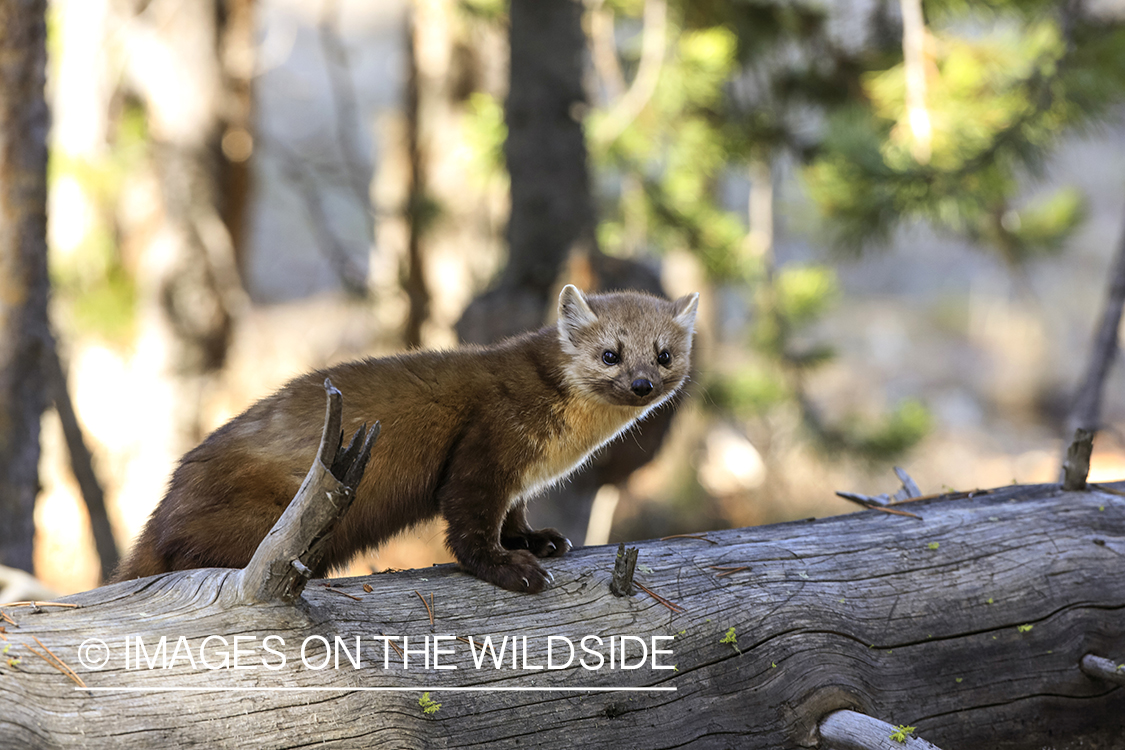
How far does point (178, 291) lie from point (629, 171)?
4773 millimetres

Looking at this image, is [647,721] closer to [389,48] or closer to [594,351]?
[594,351]

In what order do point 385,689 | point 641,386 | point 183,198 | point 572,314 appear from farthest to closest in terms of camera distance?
point 183,198
point 572,314
point 641,386
point 385,689

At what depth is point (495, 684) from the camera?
2740 mm

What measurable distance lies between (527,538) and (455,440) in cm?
56

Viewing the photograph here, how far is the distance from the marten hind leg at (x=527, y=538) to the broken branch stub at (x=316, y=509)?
1.12 m

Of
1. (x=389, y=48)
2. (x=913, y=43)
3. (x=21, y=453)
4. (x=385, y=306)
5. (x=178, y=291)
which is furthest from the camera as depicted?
(x=389, y=48)

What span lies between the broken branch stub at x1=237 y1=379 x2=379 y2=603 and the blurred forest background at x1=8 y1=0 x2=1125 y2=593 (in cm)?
144

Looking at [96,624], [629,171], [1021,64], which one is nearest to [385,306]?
[629,171]

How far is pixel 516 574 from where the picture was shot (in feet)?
10.0

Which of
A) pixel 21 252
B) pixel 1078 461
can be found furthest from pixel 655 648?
pixel 21 252

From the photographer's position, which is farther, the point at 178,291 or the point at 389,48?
the point at 389,48

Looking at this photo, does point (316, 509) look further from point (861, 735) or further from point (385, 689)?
point (861, 735)

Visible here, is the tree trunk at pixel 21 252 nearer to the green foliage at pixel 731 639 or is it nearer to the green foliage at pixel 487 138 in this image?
the green foliage at pixel 731 639

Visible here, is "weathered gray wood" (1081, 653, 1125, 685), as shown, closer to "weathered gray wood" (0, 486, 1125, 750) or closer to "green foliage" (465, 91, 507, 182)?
"weathered gray wood" (0, 486, 1125, 750)
